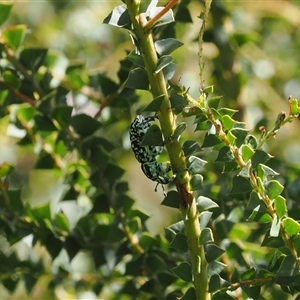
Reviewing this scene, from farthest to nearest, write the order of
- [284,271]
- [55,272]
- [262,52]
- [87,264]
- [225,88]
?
[262,52]
[87,264]
[225,88]
[55,272]
[284,271]

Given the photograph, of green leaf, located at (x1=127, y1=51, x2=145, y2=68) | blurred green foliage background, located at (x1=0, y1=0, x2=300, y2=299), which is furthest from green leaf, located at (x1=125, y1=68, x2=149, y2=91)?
blurred green foliage background, located at (x1=0, y1=0, x2=300, y2=299)

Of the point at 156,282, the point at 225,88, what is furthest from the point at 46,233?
the point at 225,88

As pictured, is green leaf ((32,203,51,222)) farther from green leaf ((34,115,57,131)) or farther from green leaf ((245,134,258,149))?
green leaf ((245,134,258,149))

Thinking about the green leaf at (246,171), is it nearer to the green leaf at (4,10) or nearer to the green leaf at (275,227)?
the green leaf at (275,227)

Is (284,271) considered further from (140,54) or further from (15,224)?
(15,224)

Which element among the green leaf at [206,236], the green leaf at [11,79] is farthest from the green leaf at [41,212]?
the green leaf at [206,236]

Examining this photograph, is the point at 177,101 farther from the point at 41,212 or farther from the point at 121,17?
the point at 41,212
